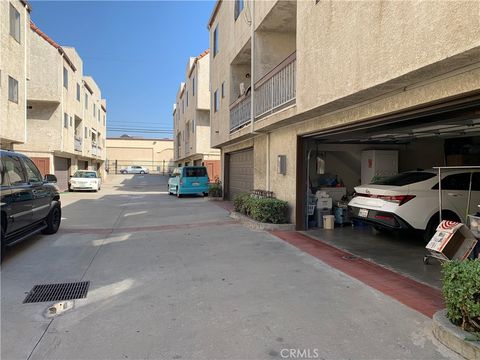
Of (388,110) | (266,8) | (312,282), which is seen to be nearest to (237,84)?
(266,8)

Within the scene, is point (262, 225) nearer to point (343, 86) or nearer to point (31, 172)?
point (343, 86)

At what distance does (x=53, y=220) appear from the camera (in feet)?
29.2

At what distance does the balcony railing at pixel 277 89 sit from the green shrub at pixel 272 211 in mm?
2516

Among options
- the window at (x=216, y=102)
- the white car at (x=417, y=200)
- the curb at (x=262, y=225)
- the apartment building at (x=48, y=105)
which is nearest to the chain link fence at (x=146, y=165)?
the apartment building at (x=48, y=105)

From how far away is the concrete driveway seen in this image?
3.30 metres

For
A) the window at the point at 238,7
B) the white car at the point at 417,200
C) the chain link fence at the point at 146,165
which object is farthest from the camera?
the chain link fence at the point at 146,165

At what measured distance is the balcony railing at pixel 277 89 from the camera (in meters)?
8.74

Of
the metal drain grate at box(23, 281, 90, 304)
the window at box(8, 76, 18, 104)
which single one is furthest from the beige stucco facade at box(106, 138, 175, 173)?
the metal drain grate at box(23, 281, 90, 304)

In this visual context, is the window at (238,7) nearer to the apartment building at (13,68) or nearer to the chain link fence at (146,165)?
the apartment building at (13,68)

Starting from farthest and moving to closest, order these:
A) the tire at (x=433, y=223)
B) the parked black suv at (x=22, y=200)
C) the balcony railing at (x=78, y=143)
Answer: the balcony railing at (x=78, y=143) < the tire at (x=433, y=223) < the parked black suv at (x=22, y=200)

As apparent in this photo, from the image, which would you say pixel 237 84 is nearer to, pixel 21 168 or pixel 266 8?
pixel 266 8

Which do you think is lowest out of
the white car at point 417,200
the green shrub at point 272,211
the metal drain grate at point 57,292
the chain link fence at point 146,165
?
the metal drain grate at point 57,292

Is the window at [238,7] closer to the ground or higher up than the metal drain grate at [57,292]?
higher up

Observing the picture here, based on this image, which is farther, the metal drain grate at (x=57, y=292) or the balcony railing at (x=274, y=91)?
the balcony railing at (x=274, y=91)
